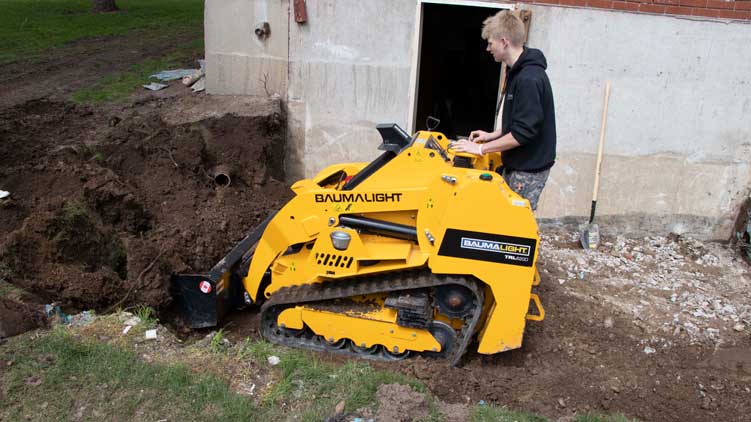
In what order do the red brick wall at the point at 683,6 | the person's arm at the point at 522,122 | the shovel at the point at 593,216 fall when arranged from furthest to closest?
1. the shovel at the point at 593,216
2. the red brick wall at the point at 683,6
3. the person's arm at the point at 522,122

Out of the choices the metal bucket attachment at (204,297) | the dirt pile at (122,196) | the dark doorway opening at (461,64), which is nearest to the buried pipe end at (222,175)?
the dirt pile at (122,196)

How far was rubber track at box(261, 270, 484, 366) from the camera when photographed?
171 inches

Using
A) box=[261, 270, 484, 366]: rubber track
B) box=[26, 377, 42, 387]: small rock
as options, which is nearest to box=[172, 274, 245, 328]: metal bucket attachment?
box=[261, 270, 484, 366]: rubber track

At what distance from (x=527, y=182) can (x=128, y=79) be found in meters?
6.67

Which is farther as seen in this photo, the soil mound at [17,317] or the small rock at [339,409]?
the soil mound at [17,317]

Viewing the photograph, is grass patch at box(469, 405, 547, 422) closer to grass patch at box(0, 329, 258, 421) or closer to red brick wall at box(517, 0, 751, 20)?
grass patch at box(0, 329, 258, 421)

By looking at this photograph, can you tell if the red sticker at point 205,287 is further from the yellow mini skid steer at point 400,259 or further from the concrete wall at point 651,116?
the concrete wall at point 651,116

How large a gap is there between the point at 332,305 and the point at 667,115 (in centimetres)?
475

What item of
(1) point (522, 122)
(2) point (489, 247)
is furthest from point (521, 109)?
(2) point (489, 247)

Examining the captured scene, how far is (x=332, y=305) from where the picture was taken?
4.62 metres

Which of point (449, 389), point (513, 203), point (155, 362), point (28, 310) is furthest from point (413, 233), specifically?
point (28, 310)

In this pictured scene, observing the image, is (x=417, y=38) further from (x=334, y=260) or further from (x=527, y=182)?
(x=334, y=260)

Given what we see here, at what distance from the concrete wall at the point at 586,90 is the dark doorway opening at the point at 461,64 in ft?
16.1

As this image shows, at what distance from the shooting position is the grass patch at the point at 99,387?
3662mm
